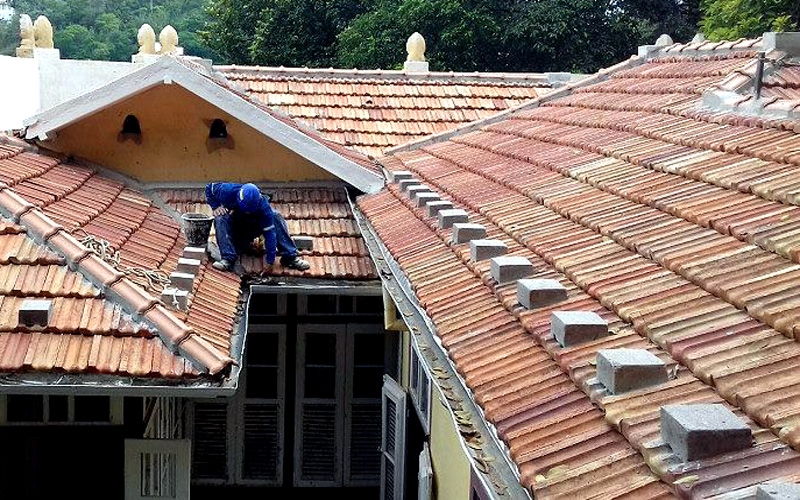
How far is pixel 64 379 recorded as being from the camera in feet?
18.3

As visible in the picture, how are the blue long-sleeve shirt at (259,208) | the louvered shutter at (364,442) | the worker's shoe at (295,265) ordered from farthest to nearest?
the louvered shutter at (364,442)
the worker's shoe at (295,265)
the blue long-sleeve shirt at (259,208)

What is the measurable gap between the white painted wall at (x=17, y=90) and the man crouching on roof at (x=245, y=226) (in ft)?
19.9

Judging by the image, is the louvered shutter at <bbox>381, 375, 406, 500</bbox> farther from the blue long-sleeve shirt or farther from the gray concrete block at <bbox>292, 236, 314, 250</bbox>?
the blue long-sleeve shirt

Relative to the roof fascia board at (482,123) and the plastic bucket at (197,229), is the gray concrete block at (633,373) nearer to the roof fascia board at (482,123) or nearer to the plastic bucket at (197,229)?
the plastic bucket at (197,229)

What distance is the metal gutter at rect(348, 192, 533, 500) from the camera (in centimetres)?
345

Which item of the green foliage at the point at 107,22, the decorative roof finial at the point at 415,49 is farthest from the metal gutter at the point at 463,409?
the green foliage at the point at 107,22

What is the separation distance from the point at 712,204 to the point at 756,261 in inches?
40.0

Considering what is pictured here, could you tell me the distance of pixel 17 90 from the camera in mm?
13812

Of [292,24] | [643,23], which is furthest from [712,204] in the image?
[643,23]

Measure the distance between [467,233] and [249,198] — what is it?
2.71 meters

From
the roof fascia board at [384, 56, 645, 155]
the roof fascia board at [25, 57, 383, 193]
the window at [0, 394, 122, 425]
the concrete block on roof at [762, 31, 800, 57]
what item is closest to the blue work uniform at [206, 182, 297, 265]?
the roof fascia board at [25, 57, 383, 193]

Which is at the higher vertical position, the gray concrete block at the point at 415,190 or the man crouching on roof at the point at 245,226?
the gray concrete block at the point at 415,190

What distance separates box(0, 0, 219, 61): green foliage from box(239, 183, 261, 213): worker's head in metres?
47.0

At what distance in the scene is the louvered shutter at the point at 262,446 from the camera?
10031mm
